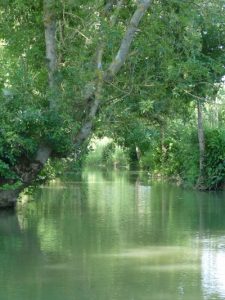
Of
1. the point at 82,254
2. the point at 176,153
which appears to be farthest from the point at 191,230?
the point at 176,153

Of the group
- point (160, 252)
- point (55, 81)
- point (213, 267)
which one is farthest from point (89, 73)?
point (213, 267)

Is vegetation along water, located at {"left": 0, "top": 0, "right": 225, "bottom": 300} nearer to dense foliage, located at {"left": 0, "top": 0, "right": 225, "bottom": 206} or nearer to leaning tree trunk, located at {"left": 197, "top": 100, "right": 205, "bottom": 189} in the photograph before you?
dense foliage, located at {"left": 0, "top": 0, "right": 225, "bottom": 206}

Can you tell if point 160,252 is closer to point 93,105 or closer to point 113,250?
point 113,250

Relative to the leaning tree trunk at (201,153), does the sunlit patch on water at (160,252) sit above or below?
below

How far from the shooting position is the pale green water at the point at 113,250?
25.8ft

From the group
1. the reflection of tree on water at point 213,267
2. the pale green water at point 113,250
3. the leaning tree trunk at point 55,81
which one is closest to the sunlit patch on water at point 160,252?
the pale green water at point 113,250

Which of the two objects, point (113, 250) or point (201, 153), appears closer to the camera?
point (113, 250)

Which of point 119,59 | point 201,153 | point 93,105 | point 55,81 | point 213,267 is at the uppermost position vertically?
point 119,59

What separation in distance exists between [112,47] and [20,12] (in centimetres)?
326

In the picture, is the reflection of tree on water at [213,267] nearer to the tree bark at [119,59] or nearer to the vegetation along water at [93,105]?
the vegetation along water at [93,105]

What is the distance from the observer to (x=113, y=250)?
10.6m

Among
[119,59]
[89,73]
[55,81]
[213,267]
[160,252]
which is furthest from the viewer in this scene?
[55,81]

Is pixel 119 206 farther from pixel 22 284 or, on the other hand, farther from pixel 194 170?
pixel 22 284

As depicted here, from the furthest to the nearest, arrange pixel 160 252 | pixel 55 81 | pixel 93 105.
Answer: pixel 55 81 < pixel 93 105 < pixel 160 252
